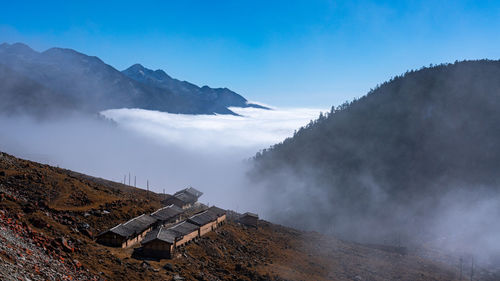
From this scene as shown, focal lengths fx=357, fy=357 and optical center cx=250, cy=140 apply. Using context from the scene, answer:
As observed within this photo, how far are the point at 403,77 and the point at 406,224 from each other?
97.9 meters

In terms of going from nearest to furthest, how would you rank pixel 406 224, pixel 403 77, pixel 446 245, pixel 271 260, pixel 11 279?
1. pixel 11 279
2. pixel 271 260
3. pixel 446 245
4. pixel 406 224
5. pixel 403 77

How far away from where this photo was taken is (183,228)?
40.2m

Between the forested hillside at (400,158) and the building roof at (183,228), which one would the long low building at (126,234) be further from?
the forested hillside at (400,158)

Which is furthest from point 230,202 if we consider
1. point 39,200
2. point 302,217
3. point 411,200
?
point 39,200

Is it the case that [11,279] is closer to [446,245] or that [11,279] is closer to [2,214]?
[2,214]

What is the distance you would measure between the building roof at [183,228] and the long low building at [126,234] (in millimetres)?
3018

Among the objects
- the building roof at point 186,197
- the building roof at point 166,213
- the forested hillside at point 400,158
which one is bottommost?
the building roof at point 166,213

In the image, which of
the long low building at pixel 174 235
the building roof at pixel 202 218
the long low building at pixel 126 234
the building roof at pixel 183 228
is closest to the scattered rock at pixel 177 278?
the long low building at pixel 174 235

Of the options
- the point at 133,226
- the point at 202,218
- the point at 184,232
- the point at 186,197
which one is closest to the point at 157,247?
the point at 133,226

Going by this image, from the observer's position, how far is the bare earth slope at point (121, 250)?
21.2 metres

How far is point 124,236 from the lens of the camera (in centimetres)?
3303

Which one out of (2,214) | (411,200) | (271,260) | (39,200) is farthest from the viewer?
(411,200)

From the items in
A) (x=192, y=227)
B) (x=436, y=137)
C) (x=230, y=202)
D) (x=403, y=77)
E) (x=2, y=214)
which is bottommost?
(x=230, y=202)

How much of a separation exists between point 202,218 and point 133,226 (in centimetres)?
1238
